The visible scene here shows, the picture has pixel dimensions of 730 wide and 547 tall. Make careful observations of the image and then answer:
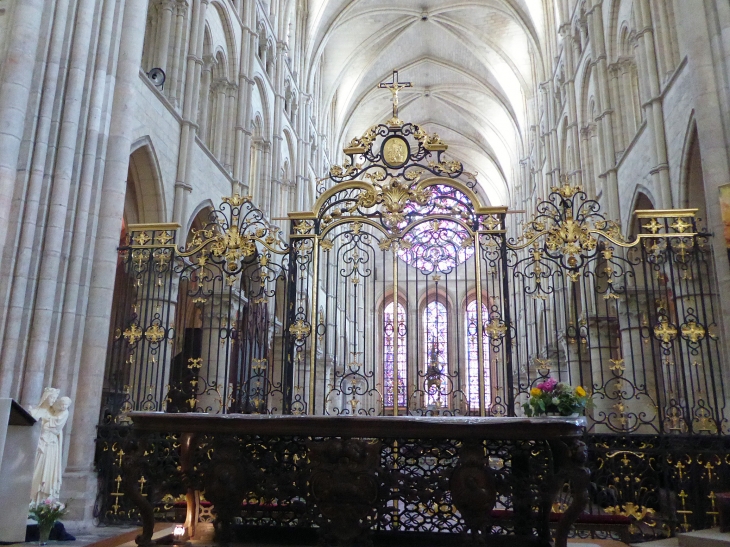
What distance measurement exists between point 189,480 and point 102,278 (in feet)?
12.9

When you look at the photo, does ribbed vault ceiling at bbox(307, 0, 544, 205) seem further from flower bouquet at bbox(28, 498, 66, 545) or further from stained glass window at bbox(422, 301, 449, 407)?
flower bouquet at bbox(28, 498, 66, 545)

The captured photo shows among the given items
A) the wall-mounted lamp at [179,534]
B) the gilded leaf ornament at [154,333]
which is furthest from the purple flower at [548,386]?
the gilded leaf ornament at [154,333]

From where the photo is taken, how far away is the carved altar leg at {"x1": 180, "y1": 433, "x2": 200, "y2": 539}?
6137mm

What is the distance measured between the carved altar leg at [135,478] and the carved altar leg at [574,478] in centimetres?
362

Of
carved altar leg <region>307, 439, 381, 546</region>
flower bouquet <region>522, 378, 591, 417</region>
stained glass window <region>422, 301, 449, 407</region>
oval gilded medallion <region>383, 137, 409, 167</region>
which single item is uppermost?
oval gilded medallion <region>383, 137, 409, 167</region>

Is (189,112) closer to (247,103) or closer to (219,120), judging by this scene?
(219,120)

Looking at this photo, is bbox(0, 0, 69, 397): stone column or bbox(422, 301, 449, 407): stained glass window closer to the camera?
bbox(0, 0, 69, 397): stone column

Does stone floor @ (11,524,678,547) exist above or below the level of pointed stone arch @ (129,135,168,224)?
below

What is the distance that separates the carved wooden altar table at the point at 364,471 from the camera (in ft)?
18.4

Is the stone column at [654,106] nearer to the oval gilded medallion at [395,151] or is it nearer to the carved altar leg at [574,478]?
the oval gilded medallion at [395,151]

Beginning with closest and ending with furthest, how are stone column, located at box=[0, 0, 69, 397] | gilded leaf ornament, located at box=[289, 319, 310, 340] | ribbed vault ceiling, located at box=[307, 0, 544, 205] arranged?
stone column, located at box=[0, 0, 69, 397] → gilded leaf ornament, located at box=[289, 319, 310, 340] → ribbed vault ceiling, located at box=[307, 0, 544, 205]

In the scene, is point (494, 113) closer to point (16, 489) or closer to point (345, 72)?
point (345, 72)

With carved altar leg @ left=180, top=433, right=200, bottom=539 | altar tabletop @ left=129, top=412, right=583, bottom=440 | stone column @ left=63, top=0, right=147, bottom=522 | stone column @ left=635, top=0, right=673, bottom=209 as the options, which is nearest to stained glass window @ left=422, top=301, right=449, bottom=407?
altar tabletop @ left=129, top=412, right=583, bottom=440

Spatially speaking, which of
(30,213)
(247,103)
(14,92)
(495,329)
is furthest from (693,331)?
(247,103)
